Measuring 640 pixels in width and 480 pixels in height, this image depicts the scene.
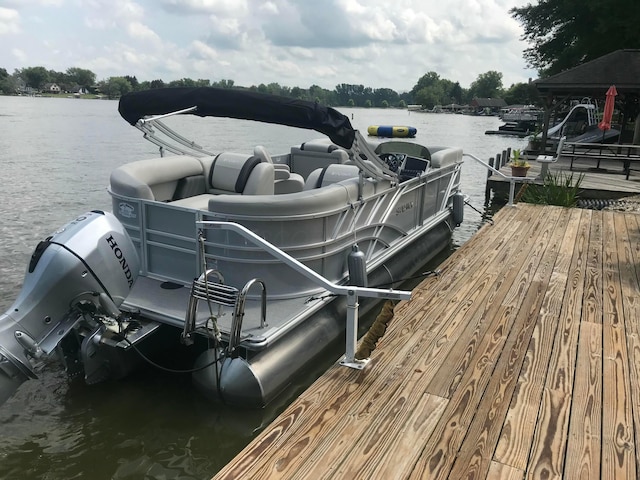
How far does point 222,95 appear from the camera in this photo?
206 inches

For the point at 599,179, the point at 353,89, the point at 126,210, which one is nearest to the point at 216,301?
the point at 126,210

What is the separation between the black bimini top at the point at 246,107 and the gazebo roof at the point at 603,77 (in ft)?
49.5

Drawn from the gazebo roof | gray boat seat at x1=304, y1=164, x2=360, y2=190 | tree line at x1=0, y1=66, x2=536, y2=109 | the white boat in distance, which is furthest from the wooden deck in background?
tree line at x1=0, y1=66, x2=536, y2=109

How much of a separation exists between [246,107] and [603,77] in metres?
16.1

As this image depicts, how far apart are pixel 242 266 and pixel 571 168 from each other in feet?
42.2

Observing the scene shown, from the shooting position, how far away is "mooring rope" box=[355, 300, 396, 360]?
3.56 m

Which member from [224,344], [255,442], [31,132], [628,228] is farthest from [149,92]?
[31,132]

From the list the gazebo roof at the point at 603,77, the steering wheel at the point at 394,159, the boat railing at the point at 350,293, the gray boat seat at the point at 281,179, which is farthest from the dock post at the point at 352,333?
the gazebo roof at the point at 603,77

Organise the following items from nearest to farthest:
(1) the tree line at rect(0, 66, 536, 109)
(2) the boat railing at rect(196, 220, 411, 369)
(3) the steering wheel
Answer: (2) the boat railing at rect(196, 220, 411, 369) → (3) the steering wheel → (1) the tree line at rect(0, 66, 536, 109)

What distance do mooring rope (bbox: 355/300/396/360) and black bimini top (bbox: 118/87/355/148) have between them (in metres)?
2.00

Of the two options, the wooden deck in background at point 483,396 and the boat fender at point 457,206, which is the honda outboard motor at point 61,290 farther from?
the boat fender at point 457,206

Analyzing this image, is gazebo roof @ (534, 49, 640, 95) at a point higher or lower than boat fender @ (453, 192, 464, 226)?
higher

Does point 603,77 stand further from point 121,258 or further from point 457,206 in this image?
point 121,258

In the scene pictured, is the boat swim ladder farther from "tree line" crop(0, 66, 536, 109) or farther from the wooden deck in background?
"tree line" crop(0, 66, 536, 109)
